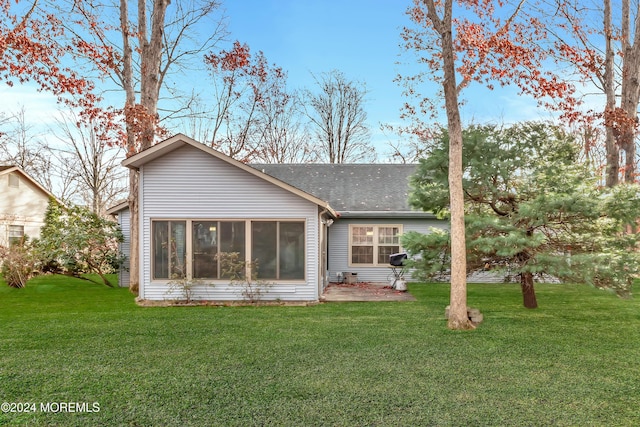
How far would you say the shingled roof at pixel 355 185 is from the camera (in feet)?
46.0

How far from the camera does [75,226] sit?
13.2m

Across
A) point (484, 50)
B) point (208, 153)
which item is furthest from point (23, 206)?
point (484, 50)

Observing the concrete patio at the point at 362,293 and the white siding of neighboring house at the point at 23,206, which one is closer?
the concrete patio at the point at 362,293

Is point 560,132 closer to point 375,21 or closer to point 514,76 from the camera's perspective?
point 514,76

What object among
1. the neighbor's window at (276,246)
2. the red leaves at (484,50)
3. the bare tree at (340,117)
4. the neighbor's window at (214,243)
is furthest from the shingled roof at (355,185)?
the bare tree at (340,117)

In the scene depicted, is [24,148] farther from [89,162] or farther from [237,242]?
[237,242]

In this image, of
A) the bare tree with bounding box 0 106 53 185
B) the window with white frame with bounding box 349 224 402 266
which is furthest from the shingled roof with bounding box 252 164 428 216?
the bare tree with bounding box 0 106 53 185

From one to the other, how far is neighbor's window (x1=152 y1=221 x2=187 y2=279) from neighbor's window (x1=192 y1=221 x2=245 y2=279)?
0.29 m

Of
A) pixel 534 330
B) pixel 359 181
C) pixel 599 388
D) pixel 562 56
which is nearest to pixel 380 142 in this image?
pixel 359 181

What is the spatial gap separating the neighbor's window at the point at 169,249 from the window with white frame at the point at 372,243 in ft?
18.6

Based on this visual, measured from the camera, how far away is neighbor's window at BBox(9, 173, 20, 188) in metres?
19.3

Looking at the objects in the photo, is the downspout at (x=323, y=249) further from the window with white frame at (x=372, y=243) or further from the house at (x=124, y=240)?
the house at (x=124, y=240)

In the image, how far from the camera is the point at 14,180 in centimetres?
1952

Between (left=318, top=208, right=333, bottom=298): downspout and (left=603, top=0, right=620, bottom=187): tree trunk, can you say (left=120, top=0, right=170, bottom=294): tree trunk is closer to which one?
(left=318, top=208, right=333, bottom=298): downspout
